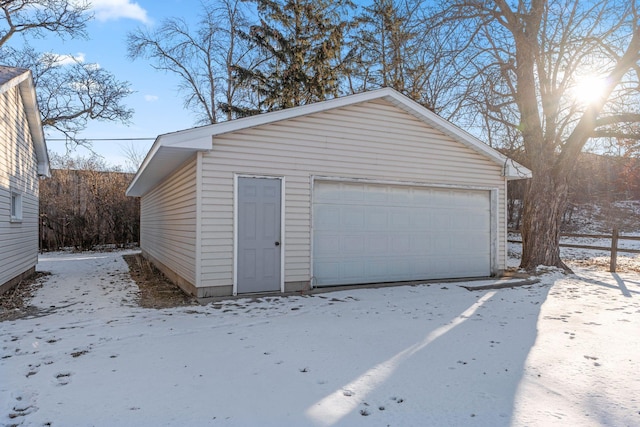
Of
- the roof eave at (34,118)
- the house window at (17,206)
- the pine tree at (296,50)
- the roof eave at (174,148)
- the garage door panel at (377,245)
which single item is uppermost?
the pine tree at (296,50)

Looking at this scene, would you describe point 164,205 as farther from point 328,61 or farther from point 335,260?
point 328,61

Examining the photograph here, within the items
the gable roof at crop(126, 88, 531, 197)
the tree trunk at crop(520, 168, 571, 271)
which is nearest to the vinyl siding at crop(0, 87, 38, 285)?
the gable roof at crop(126, 88, 531, 197)

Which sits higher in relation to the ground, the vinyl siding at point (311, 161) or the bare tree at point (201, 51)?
the bare tree at point (201, 51)

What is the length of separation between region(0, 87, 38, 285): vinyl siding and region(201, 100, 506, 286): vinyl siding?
12.1 ft

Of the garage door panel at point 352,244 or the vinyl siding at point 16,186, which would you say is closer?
the vinyl siding at point 16,186

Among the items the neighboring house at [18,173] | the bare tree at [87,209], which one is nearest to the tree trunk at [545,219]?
the neighboring house at [18,173]

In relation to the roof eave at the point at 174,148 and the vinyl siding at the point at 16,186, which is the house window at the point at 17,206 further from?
the roof eave at the point at 174,148

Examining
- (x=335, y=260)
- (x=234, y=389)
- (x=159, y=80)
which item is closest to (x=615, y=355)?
(x=234, y=389)

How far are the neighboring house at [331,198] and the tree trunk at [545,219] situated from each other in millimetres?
1502

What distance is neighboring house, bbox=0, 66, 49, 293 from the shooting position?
705 cm

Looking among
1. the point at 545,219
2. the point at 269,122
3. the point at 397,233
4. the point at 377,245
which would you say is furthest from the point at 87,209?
the point at 545,219

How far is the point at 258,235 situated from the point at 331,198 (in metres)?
1.62

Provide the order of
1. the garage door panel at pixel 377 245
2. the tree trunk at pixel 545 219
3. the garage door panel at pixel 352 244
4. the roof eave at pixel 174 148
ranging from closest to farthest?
the roof eave at pixel 174 148 → the garage door panel at pixel 352 244 → the garage door panel at pixel 377 245 → the tree trunk at pixel 545 219

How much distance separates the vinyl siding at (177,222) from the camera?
7.06 metres
